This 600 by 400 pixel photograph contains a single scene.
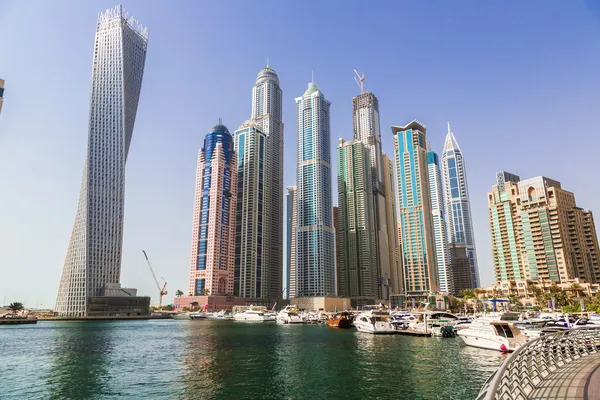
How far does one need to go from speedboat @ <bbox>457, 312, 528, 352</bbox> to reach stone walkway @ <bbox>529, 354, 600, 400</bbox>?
4452cm

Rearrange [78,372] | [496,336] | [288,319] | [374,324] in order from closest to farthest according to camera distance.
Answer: [78,372]
[496,336]
[374,324]
[288,319]

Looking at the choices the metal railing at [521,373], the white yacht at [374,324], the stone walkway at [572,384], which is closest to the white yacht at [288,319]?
the white yacht at [374,324]

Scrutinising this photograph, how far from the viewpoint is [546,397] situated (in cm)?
1644

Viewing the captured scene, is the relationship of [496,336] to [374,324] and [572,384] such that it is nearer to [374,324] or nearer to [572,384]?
[374,324]

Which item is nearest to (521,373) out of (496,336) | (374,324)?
(496,336)

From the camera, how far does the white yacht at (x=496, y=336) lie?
2494 inches

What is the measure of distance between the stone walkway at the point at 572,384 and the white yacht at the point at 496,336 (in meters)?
44.5

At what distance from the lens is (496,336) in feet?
214

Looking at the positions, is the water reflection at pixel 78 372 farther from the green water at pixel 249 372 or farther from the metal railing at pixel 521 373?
the metal railing at pixel 521 373

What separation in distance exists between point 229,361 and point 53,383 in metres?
23.1

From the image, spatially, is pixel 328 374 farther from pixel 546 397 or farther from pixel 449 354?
pixel 546 397

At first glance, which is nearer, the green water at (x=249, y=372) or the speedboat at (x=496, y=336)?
the green water at (x=249, y=372)

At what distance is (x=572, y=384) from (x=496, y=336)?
52844mm

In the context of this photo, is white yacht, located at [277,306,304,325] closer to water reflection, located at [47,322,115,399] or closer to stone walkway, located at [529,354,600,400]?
water reflection, located at [47,322,115,399]
